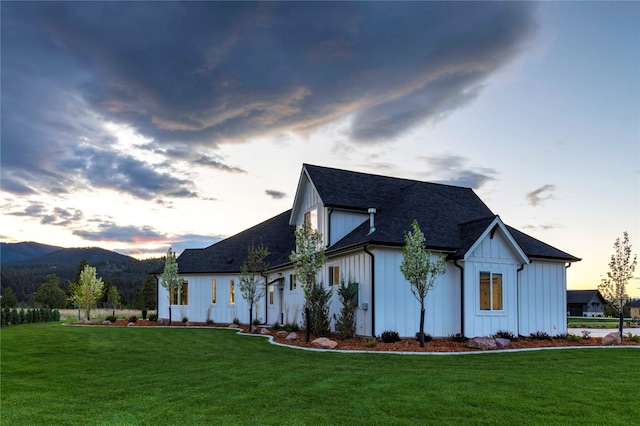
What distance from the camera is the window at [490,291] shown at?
18.6 metres

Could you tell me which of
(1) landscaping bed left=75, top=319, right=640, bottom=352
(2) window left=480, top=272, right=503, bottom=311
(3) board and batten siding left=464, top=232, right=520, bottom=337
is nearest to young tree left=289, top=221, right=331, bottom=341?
(1) landscaping bed left=75, top=319, right=640, bottom=352

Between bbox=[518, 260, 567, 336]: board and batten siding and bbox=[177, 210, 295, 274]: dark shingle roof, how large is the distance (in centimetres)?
1400

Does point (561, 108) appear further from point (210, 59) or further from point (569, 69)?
point (210, 59)

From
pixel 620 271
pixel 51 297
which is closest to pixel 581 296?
pixel 620 271

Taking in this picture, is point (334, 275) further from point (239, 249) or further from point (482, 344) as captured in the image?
point (239, 249)

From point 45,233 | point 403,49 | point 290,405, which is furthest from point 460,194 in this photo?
point 45,233

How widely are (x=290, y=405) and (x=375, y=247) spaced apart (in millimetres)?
10434

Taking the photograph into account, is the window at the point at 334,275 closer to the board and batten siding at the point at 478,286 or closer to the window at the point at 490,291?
the board and batten siding at the point at 478,286

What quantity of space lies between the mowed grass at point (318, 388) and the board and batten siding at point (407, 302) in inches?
168

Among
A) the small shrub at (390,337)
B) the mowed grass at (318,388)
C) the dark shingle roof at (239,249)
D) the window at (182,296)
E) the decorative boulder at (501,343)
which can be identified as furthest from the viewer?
the window at (182,296)

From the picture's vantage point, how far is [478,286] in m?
18.6

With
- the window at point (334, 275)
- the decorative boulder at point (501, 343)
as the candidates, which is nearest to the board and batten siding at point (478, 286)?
the decorative boulder at point (501, 343)

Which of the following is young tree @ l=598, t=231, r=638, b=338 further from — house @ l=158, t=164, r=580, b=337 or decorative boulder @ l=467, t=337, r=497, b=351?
decorative boulder @ l=467, t=337, r=497, b=351

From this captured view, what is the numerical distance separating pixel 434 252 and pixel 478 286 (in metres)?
2.11
